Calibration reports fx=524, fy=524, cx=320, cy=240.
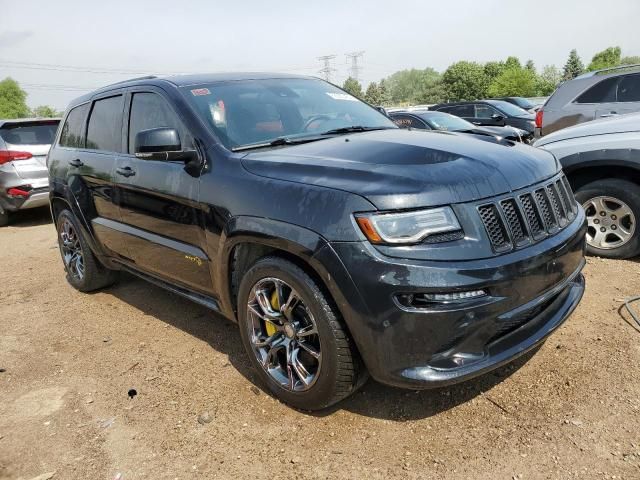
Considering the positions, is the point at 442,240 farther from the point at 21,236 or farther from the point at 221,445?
the point at 21,236

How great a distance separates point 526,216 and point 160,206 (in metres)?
2.25

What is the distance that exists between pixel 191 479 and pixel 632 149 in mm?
4213

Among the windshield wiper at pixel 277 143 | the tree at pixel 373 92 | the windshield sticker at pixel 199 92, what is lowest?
the windshield wiper at pixel 277 143

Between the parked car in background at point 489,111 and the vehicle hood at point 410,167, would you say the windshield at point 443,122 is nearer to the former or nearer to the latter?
the parked car in background at point 489,111

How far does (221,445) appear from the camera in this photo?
2.65m

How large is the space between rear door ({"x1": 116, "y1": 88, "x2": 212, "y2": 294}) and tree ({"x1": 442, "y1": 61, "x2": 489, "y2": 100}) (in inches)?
2722

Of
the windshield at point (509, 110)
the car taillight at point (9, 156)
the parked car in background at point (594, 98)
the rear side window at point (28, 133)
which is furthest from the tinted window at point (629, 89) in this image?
the car taillight at point (9, 156)

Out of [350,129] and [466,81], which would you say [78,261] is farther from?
[466,81]

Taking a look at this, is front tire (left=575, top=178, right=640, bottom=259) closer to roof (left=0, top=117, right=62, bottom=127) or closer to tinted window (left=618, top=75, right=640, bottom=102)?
tinted window (left=618, top=75, right=640, bottom=102)

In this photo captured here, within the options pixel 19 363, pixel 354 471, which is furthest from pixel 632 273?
pixel 19 363

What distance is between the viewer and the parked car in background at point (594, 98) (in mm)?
7152

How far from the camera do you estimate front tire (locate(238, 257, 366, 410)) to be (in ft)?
8.13

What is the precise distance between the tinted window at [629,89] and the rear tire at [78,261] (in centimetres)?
689

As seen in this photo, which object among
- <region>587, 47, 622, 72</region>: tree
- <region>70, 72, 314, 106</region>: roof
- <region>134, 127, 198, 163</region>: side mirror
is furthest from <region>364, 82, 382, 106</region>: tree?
<region>134, 127, 198, 163</region>: side mirror
